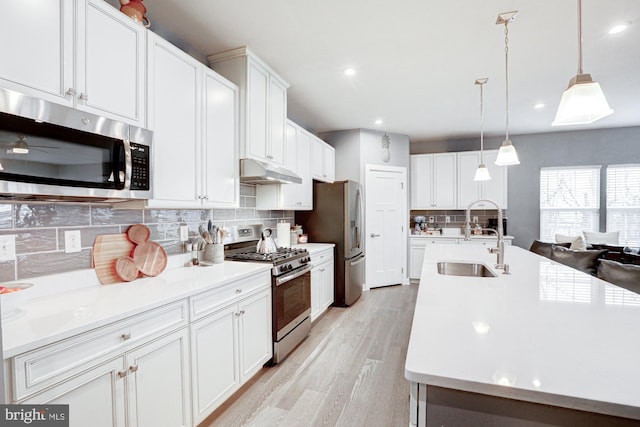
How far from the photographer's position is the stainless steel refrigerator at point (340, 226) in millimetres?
3949

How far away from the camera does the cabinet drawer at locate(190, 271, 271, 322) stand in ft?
5.49

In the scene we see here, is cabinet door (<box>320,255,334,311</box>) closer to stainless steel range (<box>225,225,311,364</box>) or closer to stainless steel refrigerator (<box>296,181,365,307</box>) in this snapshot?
stainless steel refrigerator (<box>296,181,365,307</box>)

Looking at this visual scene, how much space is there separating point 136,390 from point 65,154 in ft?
3.63

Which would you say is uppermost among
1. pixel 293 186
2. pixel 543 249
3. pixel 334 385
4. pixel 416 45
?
pixel 416 45

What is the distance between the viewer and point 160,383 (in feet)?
4.77

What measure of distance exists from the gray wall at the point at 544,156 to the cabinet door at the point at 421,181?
88 centimetres

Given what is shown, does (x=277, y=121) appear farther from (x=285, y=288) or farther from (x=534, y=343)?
(x=534, y=343)

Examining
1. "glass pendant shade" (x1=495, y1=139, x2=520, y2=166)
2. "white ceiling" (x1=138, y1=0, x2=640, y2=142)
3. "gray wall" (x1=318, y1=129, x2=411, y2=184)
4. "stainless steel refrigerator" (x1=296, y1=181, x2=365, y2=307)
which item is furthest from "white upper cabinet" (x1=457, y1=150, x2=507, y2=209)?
"glass pendant shade" (x1=495, y1=139, x2=520, y2=166)

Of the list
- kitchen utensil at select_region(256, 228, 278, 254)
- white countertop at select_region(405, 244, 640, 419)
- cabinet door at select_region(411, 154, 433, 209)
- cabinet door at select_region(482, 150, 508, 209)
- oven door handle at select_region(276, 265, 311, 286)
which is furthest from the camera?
cabinet door at select_region(411, 154, 433, 209)

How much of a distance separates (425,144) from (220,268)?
495cm

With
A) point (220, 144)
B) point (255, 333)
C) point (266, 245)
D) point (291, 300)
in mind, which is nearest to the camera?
point (255, 333)

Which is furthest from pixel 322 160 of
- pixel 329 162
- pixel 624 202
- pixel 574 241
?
pixel 624 202

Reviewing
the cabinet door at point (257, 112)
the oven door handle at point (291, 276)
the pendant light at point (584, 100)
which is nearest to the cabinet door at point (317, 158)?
the cabinet door at point (257, 112)

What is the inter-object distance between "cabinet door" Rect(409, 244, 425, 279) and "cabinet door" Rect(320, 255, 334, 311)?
206 centimetres
